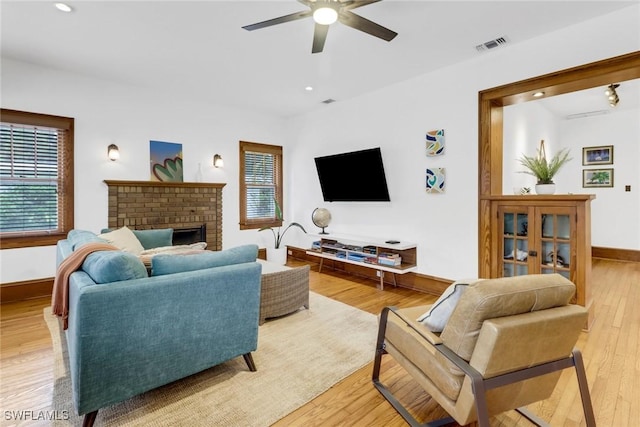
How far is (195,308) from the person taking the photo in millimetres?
1941

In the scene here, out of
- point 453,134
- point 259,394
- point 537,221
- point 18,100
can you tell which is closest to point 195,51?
point 18,100

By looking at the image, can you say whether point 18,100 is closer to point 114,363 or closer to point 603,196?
point 114,363

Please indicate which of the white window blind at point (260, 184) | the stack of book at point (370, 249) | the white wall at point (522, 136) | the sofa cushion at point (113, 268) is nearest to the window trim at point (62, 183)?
the white window blind at point (260, 184)

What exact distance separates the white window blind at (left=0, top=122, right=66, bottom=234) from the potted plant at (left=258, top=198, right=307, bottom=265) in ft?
9.95

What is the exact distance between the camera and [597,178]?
6.20 m

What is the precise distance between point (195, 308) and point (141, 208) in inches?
131

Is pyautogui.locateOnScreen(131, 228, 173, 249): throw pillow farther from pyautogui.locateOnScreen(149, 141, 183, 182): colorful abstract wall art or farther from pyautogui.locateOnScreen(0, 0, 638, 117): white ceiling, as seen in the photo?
pyautogui.locateOnScreen(0, 0, 638, 117): white ceiling

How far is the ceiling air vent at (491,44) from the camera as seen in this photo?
128 inches

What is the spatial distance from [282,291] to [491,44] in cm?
338

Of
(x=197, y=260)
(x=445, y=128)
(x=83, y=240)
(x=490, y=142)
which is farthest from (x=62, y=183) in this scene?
(x=490, y=142)

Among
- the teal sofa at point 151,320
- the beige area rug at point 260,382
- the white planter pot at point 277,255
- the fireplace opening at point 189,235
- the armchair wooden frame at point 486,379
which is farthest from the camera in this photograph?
the white planter pot at point 277,255

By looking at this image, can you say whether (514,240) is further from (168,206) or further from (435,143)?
(168,206)

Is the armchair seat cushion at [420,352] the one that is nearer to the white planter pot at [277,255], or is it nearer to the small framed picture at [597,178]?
the white planter pot at [277,255]

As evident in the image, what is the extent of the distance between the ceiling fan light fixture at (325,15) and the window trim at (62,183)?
3679mm
